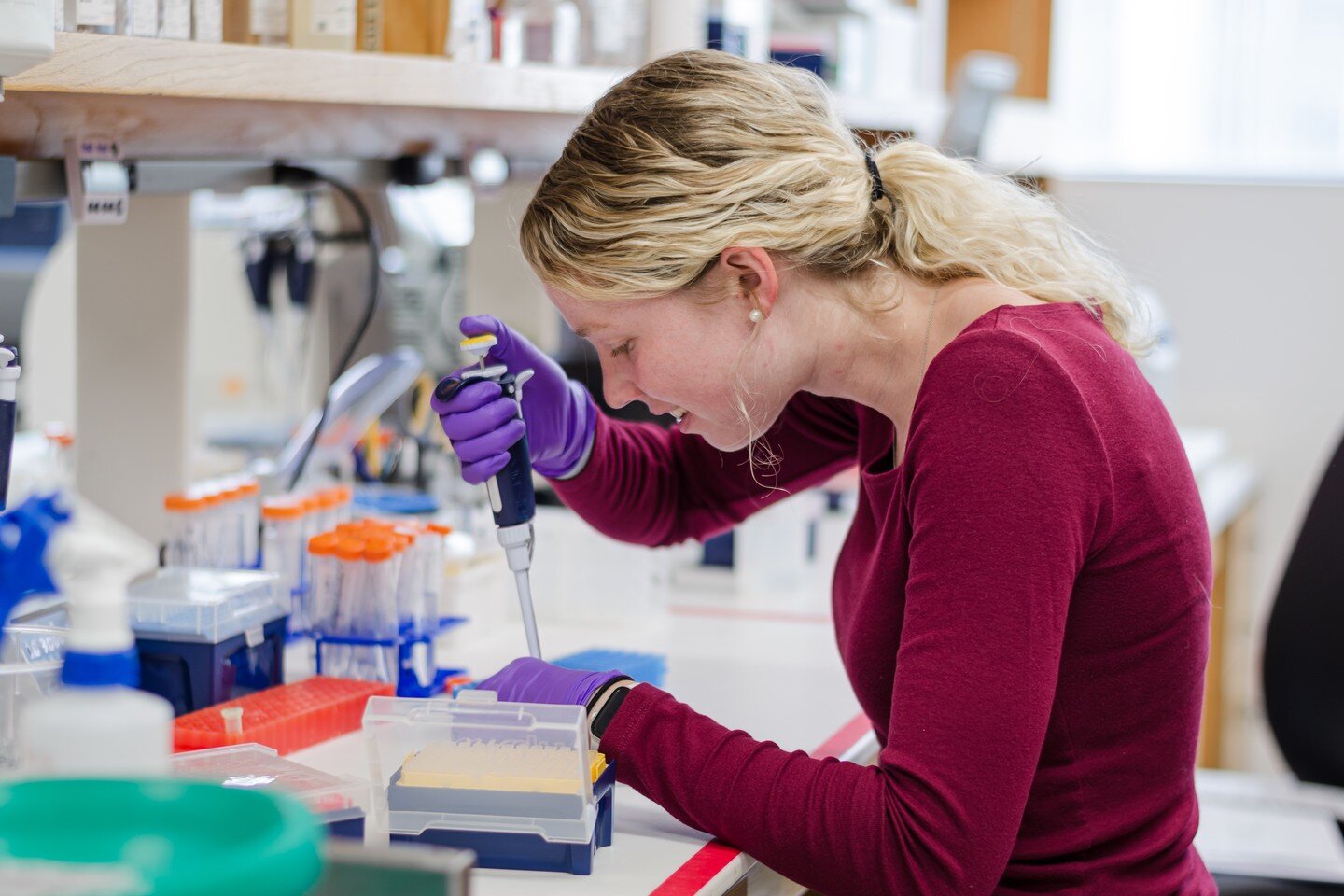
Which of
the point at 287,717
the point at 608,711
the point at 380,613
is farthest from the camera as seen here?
the point at 380,613

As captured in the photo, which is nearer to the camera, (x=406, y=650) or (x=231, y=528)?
(x=406, y=650)

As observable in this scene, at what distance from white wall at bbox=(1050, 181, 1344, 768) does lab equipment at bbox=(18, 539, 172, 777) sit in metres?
2.79

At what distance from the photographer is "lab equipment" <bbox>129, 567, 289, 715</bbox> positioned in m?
1.18

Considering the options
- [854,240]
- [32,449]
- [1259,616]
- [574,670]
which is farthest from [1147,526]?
[1259,616]

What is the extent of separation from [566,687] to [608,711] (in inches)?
1.7

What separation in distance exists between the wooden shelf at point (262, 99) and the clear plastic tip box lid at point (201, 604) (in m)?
0.40

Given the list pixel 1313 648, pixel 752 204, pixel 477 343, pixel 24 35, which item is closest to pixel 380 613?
pixel 477 343

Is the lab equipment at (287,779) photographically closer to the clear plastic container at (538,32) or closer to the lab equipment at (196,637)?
the lab equipment at (196,637)

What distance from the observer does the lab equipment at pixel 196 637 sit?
1.18m

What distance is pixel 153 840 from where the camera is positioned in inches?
21.2

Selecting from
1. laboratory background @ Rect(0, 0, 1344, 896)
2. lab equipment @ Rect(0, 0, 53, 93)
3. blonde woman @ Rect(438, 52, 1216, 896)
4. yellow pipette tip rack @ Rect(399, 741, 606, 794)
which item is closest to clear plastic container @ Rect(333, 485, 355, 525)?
laboratory background @ Rect(0, 0, 1344, 896)

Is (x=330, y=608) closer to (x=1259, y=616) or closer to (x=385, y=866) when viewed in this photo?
(x=385, y=866)

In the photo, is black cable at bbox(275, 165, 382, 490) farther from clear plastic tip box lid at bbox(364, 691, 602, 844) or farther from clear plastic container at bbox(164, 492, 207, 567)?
clear plastic tip box lid at bbox(364, 691, 602, 844)

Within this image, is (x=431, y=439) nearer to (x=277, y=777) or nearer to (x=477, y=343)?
(x=477, y=343)
